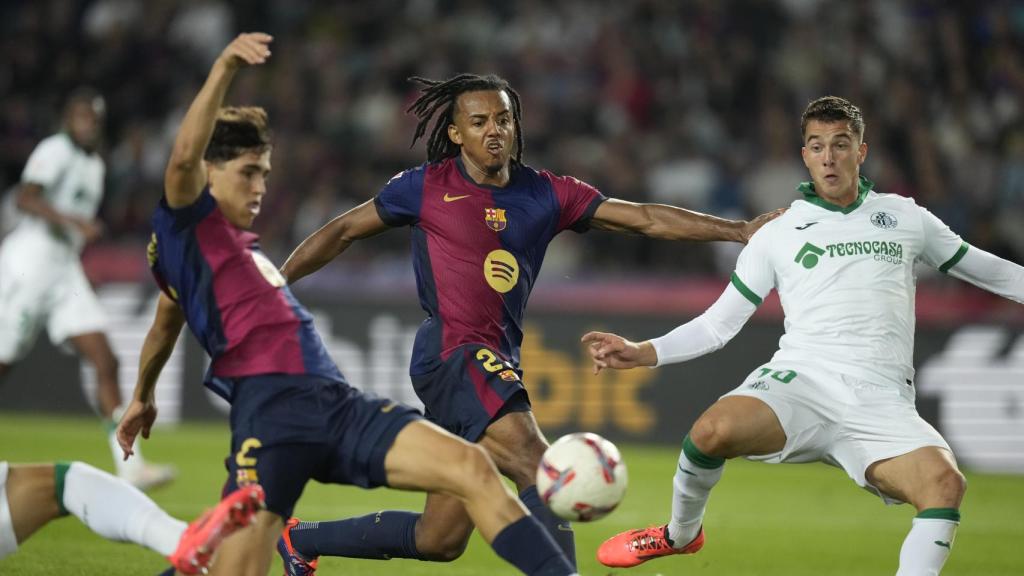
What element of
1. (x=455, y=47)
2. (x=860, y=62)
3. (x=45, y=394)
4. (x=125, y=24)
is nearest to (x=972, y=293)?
(x=860, y=62)

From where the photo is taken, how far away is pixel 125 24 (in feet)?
56.9

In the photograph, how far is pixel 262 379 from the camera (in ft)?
16.4

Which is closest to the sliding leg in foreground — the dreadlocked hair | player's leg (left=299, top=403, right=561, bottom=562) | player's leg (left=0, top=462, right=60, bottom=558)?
player's leg (left=299, top=403, right=561, bottom=562)

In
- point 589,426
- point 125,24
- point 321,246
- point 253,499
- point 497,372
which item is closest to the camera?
point 253,499

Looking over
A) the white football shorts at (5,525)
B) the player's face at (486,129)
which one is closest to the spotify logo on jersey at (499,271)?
the player's face at (486,129)

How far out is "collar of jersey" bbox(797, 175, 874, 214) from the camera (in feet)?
20.6

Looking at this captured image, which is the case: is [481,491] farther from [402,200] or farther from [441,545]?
[402,200]

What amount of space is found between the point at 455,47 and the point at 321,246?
10.7 meters

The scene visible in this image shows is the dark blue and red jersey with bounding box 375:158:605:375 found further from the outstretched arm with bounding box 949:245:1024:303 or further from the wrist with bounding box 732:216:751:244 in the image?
the outstretched arm with bounding box 949:245:1024:303

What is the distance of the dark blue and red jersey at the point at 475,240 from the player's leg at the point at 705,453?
0.96 m

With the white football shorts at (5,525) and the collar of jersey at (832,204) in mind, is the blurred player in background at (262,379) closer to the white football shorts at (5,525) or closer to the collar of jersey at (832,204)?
the white football shorts at (5,525)

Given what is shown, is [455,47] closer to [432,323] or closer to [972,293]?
[972,293]

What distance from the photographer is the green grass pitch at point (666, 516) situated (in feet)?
24.3

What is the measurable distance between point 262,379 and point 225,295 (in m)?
0.34
